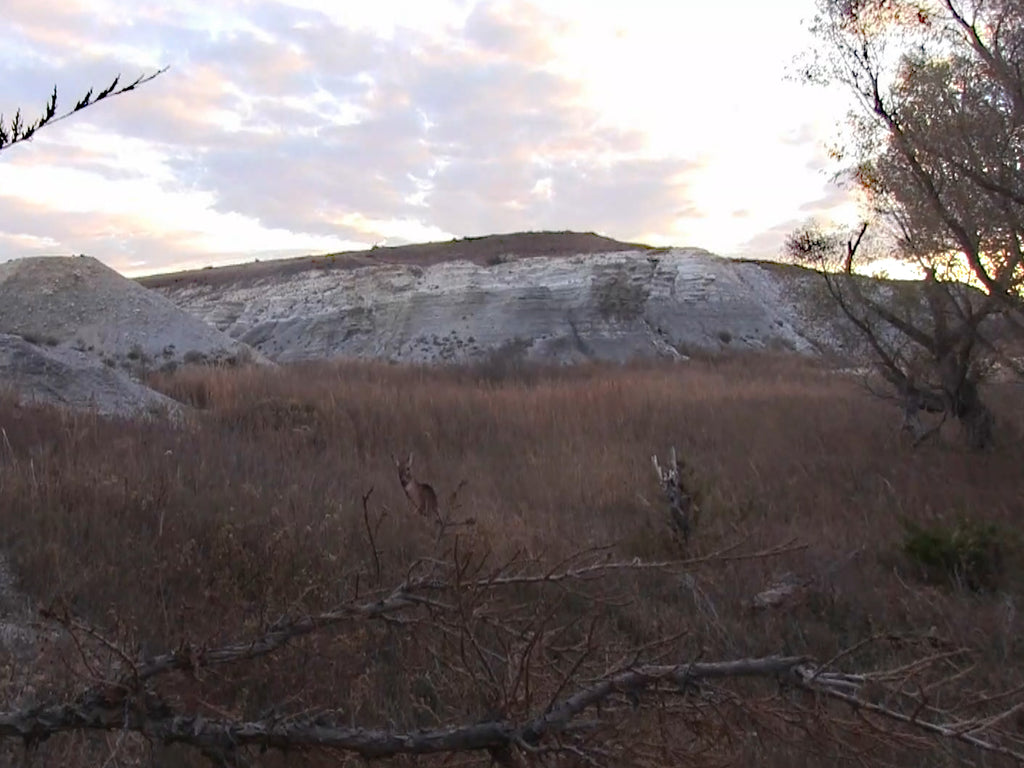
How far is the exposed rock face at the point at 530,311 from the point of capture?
28.3 meters

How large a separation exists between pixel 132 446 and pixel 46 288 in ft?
70.0

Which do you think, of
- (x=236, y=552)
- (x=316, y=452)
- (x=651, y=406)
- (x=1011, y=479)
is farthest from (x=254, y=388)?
(x=1011, y=479)

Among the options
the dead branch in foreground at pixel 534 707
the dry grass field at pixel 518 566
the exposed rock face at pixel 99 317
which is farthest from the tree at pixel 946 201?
the exposed rock face at pixel 99 317

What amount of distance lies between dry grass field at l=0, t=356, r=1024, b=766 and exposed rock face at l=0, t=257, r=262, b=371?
1219 centimetres

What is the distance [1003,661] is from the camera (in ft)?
14.3

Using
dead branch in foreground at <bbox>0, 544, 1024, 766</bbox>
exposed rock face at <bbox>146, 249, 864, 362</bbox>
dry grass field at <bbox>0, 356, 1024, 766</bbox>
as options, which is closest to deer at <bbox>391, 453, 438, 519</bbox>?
dry grass field at <bbox>0, 356, 1024, 766</bbox>

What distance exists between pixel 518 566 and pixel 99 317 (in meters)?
22.6

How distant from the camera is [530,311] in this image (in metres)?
29.6

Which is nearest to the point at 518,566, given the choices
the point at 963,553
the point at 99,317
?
the point at 963,553

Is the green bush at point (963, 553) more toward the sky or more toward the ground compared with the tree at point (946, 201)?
more toward the ground

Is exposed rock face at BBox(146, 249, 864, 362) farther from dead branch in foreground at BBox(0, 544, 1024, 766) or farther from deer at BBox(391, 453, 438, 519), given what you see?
dead branch in foreground at BBox(0, 544, 1024, 766)

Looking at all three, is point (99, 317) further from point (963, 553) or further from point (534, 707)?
point (534, 707)

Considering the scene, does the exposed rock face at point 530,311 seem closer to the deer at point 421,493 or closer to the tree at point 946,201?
the tree at point 946,201

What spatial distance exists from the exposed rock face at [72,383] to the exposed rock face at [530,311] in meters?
14.9
